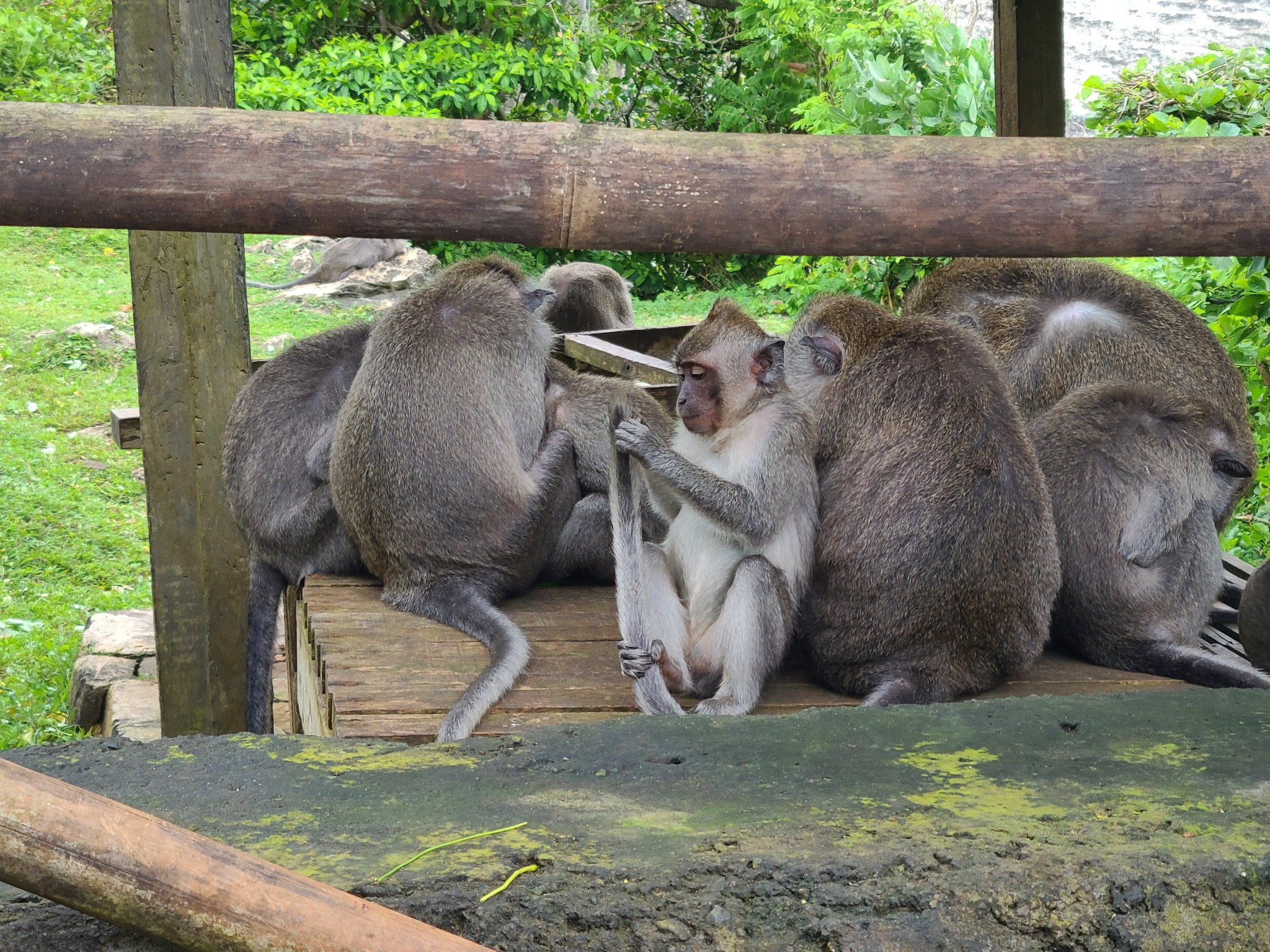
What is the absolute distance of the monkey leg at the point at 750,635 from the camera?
340 centimetres

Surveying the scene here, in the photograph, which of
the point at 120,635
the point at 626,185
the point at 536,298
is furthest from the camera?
the point at 120,635

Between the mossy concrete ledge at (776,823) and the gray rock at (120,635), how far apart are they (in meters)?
4.70

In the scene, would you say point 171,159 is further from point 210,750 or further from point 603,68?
point 603,68

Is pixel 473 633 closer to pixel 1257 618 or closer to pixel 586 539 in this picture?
pixel 586 539

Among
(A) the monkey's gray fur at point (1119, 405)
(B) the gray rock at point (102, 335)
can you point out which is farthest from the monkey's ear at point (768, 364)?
(B) the gray rock at point (102, 335)

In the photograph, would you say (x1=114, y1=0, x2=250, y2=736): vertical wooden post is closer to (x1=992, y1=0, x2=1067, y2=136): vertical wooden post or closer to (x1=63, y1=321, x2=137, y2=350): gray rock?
(x1=992, y1=0, x2=1067, y2=136): vertical wooden post

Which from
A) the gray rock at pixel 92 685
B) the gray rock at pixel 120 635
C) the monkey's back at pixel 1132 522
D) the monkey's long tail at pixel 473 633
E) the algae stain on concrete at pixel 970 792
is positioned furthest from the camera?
the gray rock at pixel 120 635

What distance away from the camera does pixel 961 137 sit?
7.62 ft

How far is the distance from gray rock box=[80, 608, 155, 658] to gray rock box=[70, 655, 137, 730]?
19 centimetres

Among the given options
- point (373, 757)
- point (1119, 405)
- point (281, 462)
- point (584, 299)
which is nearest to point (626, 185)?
point (373, 757)

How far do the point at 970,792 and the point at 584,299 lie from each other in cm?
517

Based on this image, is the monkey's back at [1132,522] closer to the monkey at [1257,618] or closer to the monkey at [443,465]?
the monkey at [1257,618]

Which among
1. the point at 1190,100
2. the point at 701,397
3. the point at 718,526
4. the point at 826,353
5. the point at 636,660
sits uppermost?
the point at 1190,100

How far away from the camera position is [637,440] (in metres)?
3.45
